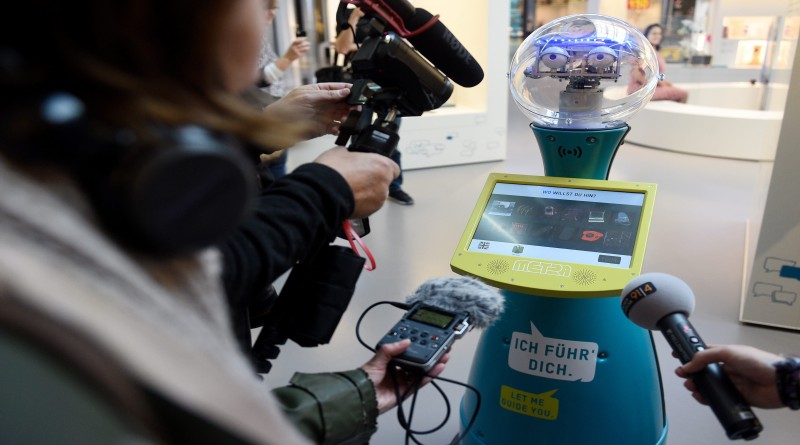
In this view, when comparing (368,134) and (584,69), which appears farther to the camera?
(584,69)

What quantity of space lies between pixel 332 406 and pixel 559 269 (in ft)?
2.09

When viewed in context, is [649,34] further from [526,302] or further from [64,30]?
[64,30]

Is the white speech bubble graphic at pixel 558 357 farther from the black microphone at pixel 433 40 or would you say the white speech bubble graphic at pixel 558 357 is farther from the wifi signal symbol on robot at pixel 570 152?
the black microphone at pixel 433 40

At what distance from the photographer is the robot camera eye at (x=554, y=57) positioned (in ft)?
4.34

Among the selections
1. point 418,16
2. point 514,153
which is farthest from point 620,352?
point 514,153

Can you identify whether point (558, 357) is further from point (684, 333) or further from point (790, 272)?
point (790, 272)

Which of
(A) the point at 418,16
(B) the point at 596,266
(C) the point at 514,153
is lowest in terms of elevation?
(C) the point at 514,153

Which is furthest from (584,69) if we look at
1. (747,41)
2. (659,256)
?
(747,41)

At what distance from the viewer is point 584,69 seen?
132 centimetres

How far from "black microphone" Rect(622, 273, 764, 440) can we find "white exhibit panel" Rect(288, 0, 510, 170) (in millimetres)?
3793

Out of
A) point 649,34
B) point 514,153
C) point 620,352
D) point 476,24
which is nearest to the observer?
point 620,352

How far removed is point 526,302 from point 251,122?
3.45 feet

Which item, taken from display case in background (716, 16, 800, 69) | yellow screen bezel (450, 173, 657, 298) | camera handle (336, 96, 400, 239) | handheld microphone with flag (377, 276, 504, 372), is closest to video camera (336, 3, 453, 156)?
camera handle (336, 96, 400, 239)

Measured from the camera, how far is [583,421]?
136cm
